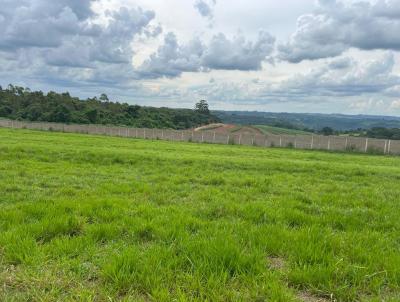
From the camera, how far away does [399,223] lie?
6.24m

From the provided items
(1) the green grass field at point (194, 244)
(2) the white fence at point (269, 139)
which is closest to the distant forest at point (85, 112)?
(2) the white fence at point (269, 139)

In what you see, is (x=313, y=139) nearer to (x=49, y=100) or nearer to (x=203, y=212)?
(x=203, y=212)

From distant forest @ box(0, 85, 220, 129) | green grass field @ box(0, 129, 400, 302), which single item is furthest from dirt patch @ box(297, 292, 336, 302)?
distant forest @ box(0, 85, 220, 129)

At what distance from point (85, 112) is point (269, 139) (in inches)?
2565

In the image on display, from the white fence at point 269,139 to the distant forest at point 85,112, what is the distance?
1166 inches

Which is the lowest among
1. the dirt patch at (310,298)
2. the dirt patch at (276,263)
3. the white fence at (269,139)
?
the white fence at (269,139)

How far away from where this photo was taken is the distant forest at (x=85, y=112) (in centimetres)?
9906

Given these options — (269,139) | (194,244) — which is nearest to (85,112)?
(269,139)

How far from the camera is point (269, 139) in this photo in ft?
156

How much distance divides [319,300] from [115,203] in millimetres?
4258

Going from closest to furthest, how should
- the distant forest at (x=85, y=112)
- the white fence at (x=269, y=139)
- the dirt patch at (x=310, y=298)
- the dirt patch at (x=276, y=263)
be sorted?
the dirt patch at (x=310, y=298)
the dirt patch at (x=276, y=263)
the white fence at (x=269, y=139)
the distant forest at (x=85, y=112)

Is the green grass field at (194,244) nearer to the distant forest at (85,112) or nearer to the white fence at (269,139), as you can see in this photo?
the white fence at (269,139)

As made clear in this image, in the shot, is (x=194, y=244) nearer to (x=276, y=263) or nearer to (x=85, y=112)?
(x=276, y=263)

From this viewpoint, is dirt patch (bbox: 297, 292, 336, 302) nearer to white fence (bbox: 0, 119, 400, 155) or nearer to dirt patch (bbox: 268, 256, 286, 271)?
dirt patch (bbox: 268, 256, 286, 271)
